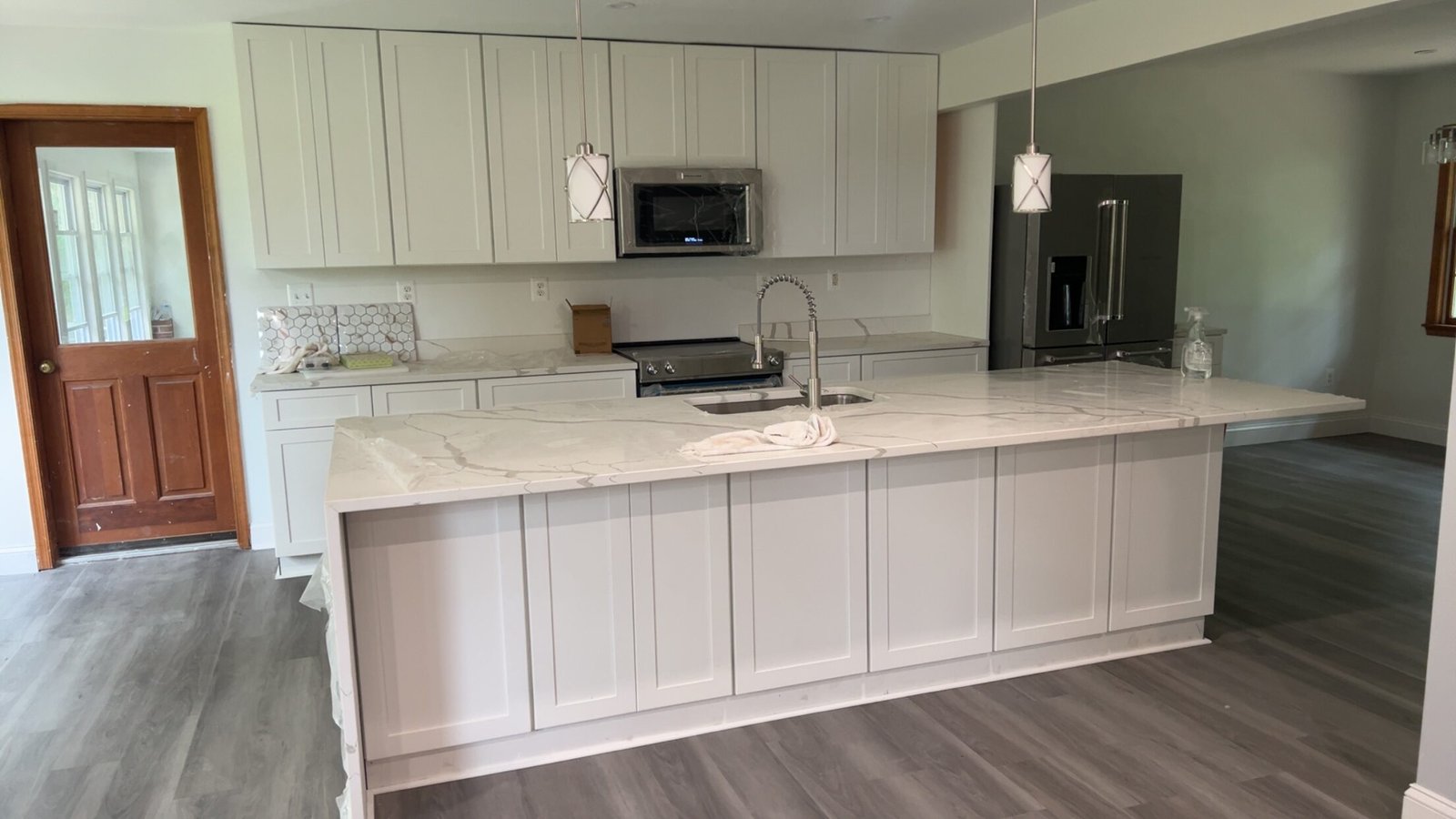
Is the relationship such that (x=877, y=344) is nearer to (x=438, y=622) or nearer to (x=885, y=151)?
(x=885, y=151)

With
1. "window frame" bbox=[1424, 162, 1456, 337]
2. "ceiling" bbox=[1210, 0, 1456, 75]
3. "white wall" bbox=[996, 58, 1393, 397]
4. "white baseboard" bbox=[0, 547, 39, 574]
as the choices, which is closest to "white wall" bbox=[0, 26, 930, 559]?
"white baseboard" bbox=[0, 547, 39, 574]

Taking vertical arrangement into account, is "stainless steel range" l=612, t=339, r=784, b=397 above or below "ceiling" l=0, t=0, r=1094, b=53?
below

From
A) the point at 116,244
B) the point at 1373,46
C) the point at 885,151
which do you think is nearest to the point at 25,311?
the point at 116,244

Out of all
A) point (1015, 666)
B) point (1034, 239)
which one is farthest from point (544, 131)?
point (1015, 666)

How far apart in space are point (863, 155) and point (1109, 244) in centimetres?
135

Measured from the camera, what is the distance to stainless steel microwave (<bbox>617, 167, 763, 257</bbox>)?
15.2 feet

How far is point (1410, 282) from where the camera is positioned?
6.62 m

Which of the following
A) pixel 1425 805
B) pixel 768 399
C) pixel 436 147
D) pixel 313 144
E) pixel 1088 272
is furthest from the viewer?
pixel 1088 272

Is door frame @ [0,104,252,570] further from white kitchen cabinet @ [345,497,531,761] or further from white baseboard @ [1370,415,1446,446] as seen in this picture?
white baseboard @ [1370,415,1446,446]

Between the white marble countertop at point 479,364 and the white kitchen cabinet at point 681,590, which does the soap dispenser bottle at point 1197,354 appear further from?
the white marble countertop at point 479,364

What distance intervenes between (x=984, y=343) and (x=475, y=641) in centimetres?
352

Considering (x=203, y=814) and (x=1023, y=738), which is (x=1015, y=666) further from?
(x=203, y=814)

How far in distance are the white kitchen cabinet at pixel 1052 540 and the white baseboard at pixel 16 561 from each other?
416 cm

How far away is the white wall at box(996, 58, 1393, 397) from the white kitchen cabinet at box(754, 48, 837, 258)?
142 centimetres
